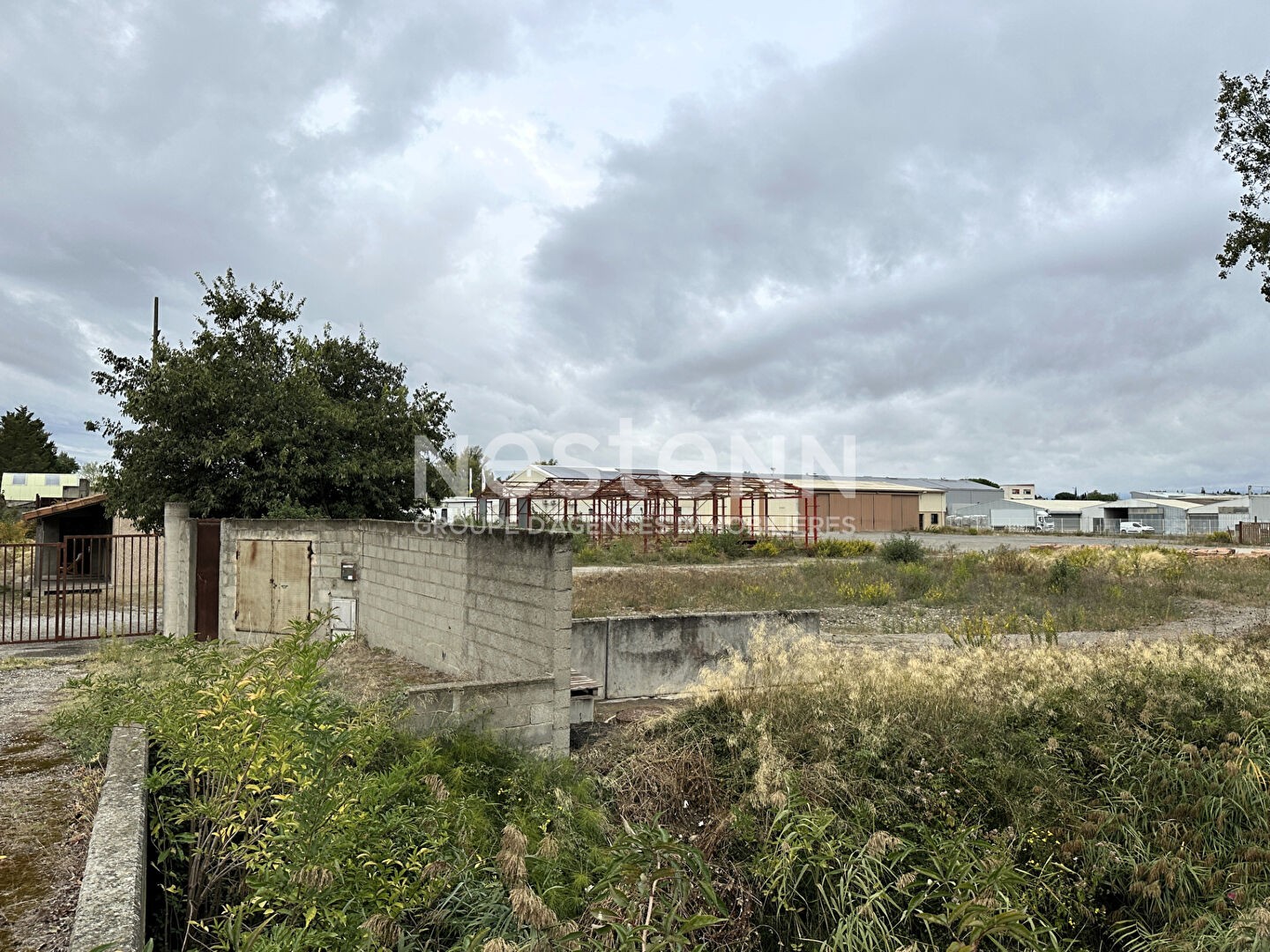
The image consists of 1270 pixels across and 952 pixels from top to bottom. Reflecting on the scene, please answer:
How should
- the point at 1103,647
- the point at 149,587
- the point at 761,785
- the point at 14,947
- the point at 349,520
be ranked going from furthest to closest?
the point at 149,587 → the point at 349,520 → the point at 1103,647 → the point at 761,785 → the point at 14,947

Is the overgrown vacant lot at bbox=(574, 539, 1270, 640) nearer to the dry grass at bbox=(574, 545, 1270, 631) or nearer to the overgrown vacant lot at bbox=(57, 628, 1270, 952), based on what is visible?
the dry grass at bbox=(574, 545, 1270, 631)

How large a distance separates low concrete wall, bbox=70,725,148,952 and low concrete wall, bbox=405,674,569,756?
1.87 m

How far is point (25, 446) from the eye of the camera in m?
51.2

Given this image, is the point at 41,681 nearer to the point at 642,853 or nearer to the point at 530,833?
the point at 530,833

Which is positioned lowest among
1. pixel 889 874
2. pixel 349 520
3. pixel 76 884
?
pixel 889 874

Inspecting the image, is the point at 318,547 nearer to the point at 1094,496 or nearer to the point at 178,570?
the point at 178,570

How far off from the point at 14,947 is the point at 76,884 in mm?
562

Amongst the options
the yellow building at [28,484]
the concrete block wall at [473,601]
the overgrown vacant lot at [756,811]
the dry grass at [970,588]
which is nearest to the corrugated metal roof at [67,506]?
the concrete block wall at [473,601]

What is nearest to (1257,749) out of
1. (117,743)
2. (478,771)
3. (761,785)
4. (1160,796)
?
(1160,796)

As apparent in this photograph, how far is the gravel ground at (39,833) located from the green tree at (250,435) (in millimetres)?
5983

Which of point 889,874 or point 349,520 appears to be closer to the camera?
point 889,874

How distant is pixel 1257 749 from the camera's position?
530 cm

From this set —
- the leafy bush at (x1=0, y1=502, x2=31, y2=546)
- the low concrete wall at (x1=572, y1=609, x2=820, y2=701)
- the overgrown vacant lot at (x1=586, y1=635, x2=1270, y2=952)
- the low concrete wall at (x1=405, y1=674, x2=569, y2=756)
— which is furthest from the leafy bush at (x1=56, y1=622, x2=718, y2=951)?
the leafy bush at (x1=0, y1=502, x2=31, y2=546)

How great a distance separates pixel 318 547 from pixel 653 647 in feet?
17.2
